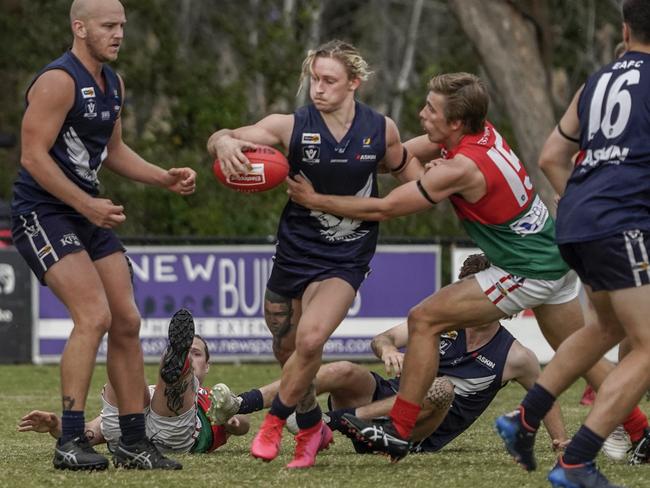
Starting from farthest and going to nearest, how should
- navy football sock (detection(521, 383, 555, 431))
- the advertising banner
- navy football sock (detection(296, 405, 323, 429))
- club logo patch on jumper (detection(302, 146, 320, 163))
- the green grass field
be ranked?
1. the advertising banner
2. navy football sock (detection(296, 405, 323, 429))
3. club logo patch on jumper (detection(302, 146, 320, 163))
4. the green grass field
5. navy football sock (detection(521, 383, 555, 431))

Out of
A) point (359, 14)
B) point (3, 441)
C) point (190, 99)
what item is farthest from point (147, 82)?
point (3, 441)

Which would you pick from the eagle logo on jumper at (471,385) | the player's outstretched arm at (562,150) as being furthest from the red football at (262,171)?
the eagle logo on jumper at (471,385)

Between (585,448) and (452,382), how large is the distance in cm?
208

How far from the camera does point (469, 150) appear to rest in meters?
6.76

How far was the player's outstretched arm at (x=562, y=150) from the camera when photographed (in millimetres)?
6078

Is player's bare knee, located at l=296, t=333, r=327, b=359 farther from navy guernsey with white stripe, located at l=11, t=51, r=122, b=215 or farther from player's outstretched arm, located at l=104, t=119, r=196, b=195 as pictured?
navy guernsey with white stripe, located at l=11, t=51, r=122, b=215

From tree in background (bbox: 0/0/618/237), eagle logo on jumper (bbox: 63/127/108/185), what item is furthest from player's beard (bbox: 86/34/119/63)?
tree in background (bbox: 0/0/618/237)

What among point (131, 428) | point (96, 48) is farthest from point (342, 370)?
point (96, 48)

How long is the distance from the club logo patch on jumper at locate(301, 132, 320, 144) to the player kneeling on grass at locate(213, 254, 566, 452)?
1.18 metres

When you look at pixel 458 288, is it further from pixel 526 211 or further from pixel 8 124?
pixel 8 124

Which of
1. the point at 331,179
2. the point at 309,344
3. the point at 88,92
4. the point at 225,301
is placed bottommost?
the point at 225,301

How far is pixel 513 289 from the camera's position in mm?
6695

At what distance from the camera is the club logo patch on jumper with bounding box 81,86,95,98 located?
649 cm

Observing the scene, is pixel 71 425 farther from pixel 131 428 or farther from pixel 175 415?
pixel 175 415
